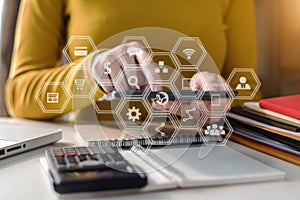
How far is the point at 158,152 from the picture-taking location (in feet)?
1.84

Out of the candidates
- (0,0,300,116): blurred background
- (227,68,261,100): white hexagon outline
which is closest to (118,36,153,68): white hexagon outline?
(227,68,261,100): white hexagon outline

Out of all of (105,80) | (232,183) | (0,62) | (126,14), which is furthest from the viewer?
(0,62)

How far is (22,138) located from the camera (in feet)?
1.98

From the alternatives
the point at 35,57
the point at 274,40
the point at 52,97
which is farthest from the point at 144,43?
the point at 274,40

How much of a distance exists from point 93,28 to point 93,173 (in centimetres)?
40

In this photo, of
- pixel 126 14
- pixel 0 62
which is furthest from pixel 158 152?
pixel 0 62

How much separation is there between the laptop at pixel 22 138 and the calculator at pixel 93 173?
92 millimetres

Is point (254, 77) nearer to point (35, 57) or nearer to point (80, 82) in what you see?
point (80, 82)

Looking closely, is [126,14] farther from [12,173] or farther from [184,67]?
[12,173]

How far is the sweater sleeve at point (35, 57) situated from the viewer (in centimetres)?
75

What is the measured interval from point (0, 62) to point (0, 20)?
0.08 meters

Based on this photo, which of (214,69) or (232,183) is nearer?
(232,183)

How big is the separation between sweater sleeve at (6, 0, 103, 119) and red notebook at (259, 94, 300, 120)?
30 cm

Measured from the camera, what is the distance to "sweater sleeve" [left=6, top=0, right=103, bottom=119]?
750 millimetres
